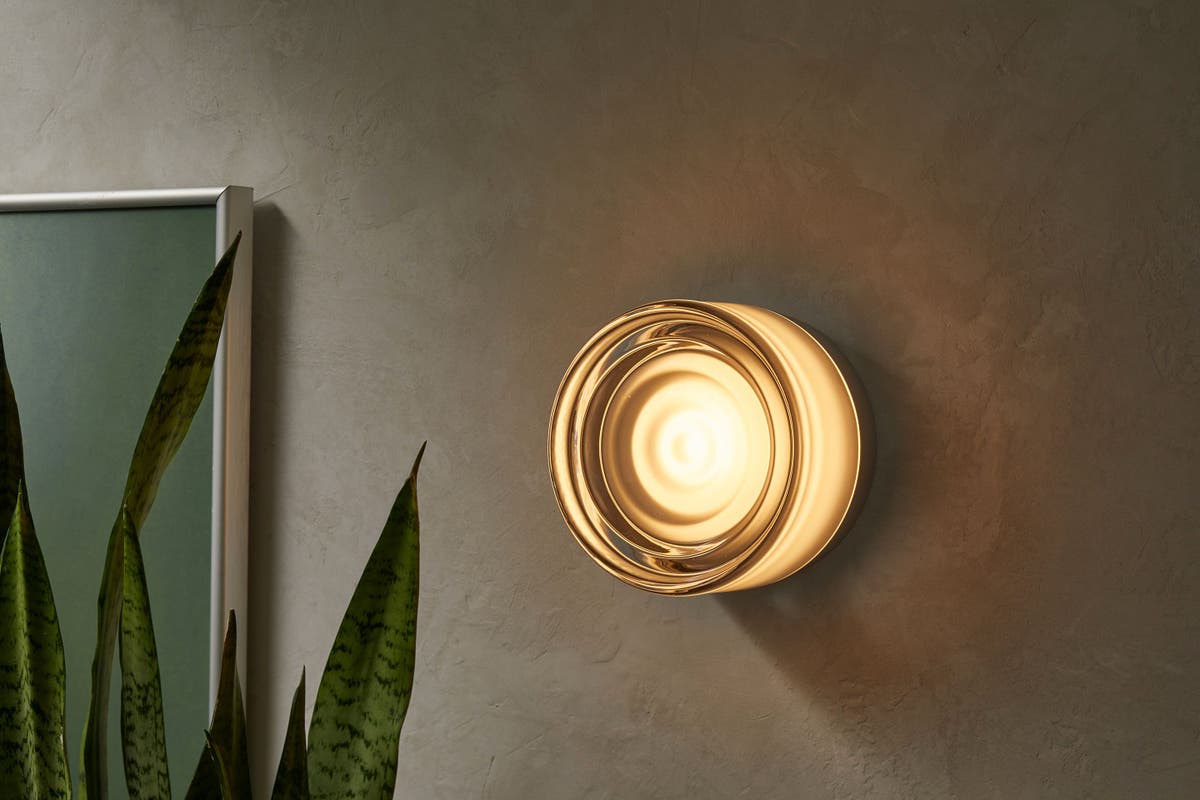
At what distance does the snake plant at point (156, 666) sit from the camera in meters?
0.63

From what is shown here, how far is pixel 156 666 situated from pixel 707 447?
374 mm

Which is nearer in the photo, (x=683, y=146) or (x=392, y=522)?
(x=392, y=522)

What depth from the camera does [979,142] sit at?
704 mm

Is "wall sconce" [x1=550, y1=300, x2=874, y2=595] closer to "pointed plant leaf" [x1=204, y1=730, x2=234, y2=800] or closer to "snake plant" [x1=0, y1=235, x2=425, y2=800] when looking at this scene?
"snake plant" [x1=0, y1=235, x2=425, y2=800]

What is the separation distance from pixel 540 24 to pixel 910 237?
0.35 metres

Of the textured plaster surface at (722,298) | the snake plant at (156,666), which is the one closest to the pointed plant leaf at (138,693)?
the snake plant at (156,666)

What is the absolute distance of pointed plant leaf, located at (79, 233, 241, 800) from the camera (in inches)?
25.5

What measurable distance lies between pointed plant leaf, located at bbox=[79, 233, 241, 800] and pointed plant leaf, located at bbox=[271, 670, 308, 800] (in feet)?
0.38

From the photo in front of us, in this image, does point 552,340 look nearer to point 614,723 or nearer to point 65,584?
point 614,723

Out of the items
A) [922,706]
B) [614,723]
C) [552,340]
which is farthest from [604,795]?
[552,340]

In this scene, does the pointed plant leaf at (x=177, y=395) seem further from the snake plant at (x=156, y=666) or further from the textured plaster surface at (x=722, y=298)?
the textured plaster surface at (x=722, y=298)

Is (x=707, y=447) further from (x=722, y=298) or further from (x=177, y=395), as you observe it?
(x=177, y=395)

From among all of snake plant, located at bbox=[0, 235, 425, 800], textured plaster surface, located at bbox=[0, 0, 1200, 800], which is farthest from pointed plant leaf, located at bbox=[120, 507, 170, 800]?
textured plaster surface, located at bbox=[0, 0, 1200, 800]

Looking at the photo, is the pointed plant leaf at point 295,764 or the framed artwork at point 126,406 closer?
the pointed plant leaf at point 295,764
